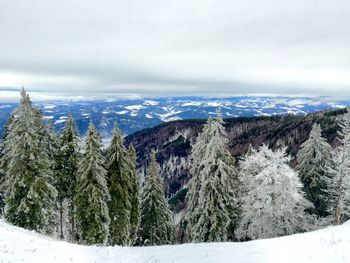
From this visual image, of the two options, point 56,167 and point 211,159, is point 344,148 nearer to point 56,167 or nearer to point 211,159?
point 211,159

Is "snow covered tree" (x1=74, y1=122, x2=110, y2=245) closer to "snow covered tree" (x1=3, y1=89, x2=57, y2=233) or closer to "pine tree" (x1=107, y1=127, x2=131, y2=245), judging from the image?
"pine tree" (x1=107, y1=127, x2=131, y2=245)

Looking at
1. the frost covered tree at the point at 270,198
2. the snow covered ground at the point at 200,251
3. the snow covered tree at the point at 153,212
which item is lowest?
the snow covered tree at the point at 153,212

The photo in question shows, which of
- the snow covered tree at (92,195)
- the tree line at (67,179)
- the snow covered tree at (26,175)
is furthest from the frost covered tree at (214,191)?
the snow covered tree at (26,175)

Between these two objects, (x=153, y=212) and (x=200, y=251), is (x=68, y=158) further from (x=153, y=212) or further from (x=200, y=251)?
(x=200, y=251)

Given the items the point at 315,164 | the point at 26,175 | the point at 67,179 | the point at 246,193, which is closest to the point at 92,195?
the point at 26,175

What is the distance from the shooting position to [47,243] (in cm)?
1492

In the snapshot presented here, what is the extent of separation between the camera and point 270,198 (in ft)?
96.5

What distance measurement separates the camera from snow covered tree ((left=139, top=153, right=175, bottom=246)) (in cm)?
4112

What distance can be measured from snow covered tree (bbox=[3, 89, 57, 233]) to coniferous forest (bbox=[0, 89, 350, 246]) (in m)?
0.07

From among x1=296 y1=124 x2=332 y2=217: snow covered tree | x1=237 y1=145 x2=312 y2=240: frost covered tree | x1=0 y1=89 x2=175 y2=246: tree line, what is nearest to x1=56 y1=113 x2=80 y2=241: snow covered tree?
x1=0 y1=89 x2=175 y2=246: tree line

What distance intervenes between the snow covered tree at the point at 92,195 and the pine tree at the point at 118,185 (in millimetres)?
1843

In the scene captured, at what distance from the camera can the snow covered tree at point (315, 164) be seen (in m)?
36.2

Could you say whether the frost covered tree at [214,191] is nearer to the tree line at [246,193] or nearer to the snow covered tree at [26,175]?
the tree line at [246,193]

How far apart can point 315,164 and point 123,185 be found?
68.8 ft
